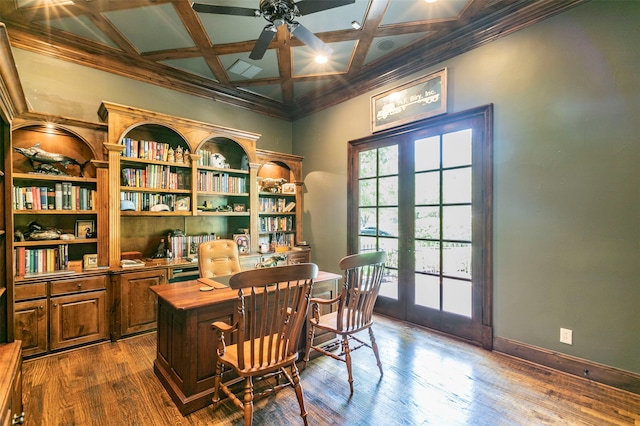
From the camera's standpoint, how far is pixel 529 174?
2.67 m

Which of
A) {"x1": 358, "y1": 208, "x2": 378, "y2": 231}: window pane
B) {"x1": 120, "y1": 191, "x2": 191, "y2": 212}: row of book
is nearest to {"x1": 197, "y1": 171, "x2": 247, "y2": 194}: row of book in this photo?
{"x1": 120, "y1": 191, "x2": 191, "y2": 212}: row of book

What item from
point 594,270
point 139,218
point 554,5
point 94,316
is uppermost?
point 554,5

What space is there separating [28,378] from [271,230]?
3052 millimetres

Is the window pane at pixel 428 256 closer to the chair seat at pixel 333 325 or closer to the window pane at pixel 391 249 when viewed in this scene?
the window pane at pixel 391 249

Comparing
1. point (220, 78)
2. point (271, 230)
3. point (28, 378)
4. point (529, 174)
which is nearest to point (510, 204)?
point (529, 174)

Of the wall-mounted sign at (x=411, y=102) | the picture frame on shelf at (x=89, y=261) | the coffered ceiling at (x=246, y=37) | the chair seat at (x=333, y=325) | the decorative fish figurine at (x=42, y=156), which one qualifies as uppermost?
the coffered ceiling at (x=246, y=37)

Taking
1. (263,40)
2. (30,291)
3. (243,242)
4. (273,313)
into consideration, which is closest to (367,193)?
(243,242)

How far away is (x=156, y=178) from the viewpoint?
11.8 feet

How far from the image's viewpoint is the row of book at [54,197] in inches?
110

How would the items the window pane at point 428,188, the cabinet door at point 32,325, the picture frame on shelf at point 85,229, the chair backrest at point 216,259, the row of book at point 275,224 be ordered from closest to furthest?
the cabinet door at point 32,325 → the chair backrest at point 216,259 → the picture frame on shelf at point 85,229 → the window pane at point 428,188 → the row of book at point 275,224

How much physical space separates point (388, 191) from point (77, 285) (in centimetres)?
357

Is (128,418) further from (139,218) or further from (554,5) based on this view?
(554,5)

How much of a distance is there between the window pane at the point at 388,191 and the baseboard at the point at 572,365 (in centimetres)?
186

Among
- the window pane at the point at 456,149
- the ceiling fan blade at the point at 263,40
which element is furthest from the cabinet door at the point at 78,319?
the window pane at the point at 456,149
